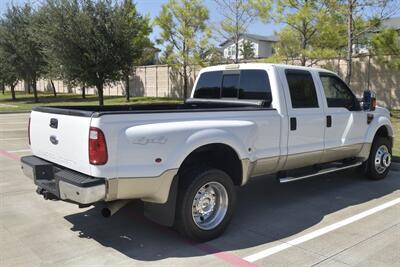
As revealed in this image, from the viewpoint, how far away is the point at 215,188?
4.88m

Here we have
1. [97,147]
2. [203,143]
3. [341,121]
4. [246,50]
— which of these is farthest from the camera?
[246,50]

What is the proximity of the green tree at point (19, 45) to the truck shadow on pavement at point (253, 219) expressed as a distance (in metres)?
28.5

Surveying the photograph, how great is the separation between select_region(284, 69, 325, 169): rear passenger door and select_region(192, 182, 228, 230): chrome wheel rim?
1258 millimetres

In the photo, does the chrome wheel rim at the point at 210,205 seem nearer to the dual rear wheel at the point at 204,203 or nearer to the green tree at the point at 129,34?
the dual rear wheel at the point at 204,203

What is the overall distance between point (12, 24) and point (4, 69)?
3.45 metres

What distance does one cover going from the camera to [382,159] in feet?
25.0

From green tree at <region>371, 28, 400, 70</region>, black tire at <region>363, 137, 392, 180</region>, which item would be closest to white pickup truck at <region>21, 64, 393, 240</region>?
black tire at <region>363, 137, 392, 180</region>

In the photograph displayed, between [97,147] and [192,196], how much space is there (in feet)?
3.84

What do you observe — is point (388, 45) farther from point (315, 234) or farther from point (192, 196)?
point (192, 196)

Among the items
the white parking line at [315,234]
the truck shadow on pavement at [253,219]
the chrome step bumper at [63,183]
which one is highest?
the chrome step bumper at [63,183]

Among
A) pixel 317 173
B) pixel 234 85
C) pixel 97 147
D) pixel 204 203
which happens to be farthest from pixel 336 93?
pixel 97 147

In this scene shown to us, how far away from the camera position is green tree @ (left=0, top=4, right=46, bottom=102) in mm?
31922

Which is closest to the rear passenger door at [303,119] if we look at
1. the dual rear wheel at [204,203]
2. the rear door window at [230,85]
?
the rear door window at [230,85]

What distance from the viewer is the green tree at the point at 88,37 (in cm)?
2134
